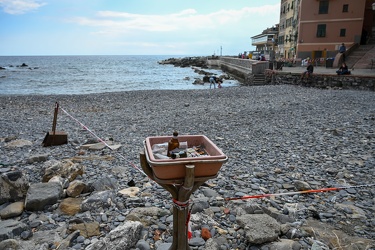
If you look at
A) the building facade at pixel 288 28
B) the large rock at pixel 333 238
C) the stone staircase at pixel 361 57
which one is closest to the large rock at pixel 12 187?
the large rock at pixel 333 238

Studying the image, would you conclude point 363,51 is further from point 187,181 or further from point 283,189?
point 187,181

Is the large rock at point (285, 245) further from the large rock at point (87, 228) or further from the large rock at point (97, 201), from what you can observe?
the large rock at point (97, 201)

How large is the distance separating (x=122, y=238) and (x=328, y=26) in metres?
38.1

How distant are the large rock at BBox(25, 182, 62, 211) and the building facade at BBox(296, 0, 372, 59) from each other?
117ft

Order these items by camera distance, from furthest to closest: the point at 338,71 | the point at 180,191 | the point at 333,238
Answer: the point at 338,71 < the point at 333,238 < the point at 180,191

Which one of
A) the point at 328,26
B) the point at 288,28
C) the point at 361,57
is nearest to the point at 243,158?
the point at 361,57

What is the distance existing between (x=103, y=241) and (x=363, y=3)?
39.8 metres

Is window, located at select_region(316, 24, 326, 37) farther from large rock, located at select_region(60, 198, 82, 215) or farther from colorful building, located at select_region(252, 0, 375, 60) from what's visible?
large rock, located at select_region(60, 198, 82, 215)

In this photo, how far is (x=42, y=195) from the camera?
412cm

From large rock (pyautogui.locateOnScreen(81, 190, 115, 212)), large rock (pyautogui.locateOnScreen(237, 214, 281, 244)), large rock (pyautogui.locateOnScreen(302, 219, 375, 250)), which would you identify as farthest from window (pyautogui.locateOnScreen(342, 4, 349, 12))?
large rock (pyautogui.locateOnScreen(81, 190, 115, 212))

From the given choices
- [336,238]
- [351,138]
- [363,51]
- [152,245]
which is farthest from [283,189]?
[363,51]

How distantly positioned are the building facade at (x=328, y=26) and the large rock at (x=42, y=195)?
3567 cm

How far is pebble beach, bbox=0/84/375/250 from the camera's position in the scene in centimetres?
373

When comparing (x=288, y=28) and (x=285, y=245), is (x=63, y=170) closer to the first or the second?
(x=285, y=245)
